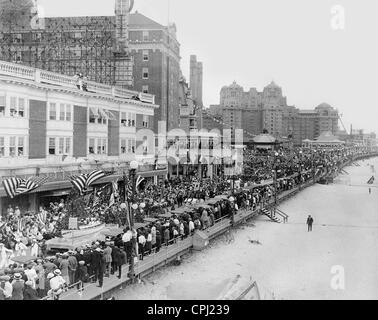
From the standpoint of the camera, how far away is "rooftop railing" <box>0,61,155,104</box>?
32.4m

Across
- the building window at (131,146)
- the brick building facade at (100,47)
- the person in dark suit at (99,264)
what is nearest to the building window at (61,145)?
the building window at (131,146)

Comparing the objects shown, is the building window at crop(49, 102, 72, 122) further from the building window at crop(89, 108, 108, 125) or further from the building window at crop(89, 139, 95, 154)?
the building window at crop(89, 139, 95, 154)

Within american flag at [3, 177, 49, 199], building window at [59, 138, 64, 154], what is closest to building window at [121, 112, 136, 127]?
building window at [59, 138, 64, 154]

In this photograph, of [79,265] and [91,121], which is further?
[91,121]

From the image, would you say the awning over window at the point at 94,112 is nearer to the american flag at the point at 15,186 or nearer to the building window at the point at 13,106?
the building window at the point at 13,106

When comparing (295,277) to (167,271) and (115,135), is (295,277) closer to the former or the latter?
(167,271)

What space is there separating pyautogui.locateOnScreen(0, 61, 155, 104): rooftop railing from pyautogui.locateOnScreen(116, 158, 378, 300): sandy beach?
16.2m

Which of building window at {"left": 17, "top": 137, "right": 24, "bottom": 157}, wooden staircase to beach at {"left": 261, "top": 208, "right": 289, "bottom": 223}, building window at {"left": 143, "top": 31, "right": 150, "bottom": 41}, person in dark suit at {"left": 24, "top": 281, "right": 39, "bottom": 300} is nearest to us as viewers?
person in dark suit at {"left": 24, "top": 281, "right": 39, "bottom": 300}

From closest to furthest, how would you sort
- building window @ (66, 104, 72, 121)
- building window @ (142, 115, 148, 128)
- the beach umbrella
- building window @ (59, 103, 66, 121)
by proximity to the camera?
the beach umbrella
building window @ (59, 103, 66, 121)
building window @ (66, 104, 72, 121)
building window @ (142, 115, 148, 128)

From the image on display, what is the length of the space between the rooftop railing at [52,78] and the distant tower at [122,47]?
386 inches

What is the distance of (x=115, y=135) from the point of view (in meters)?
46.6

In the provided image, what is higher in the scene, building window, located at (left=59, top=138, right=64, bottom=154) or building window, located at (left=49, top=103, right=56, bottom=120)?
building window, located at (left=49, top=103, right=56, bottom=120)
